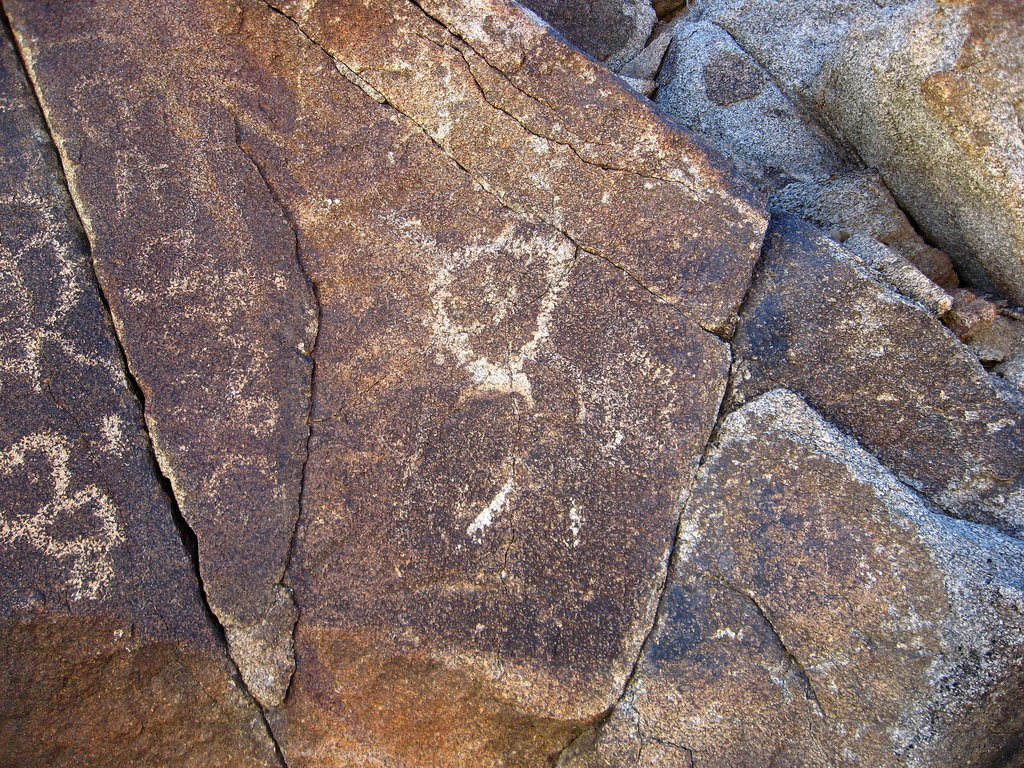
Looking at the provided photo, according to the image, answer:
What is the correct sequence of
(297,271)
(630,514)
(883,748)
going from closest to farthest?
(883,748) < (630,514) < (297,271)

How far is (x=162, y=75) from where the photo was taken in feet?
5.18

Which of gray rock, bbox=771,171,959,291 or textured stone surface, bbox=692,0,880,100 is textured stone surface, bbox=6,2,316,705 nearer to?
gray rock, bbox=771,171,959,291

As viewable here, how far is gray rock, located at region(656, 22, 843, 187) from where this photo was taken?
2115 millimetres

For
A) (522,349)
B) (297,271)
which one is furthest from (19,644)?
(522,349)

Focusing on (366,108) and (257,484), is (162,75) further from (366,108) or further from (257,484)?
(257,484)

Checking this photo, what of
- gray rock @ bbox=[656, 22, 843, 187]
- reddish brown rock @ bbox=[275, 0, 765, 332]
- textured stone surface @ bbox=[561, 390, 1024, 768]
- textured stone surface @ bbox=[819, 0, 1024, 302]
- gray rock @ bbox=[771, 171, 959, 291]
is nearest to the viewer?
textured stone surface @ bbox=[561, 390, 1024, 768]

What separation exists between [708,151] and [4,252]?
163 centimetres

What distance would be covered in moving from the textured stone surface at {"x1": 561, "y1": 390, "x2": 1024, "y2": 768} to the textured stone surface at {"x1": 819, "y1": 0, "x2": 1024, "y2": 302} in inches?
31.9

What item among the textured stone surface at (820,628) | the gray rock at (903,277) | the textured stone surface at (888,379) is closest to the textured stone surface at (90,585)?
the textured stone surface at (820,628)

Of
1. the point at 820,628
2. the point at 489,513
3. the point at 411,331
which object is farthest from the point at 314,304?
the point at 820,628

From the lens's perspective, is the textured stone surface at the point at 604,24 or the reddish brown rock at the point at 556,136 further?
the textured stone surface at the point at 604,24

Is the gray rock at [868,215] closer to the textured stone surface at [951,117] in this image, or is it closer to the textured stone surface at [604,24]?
the textured stone surface at [951,117]

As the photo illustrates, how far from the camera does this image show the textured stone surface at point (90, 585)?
136 centimetres

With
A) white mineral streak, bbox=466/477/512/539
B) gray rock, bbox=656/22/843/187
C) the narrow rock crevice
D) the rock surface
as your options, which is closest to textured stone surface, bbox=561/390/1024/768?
the rock surface
